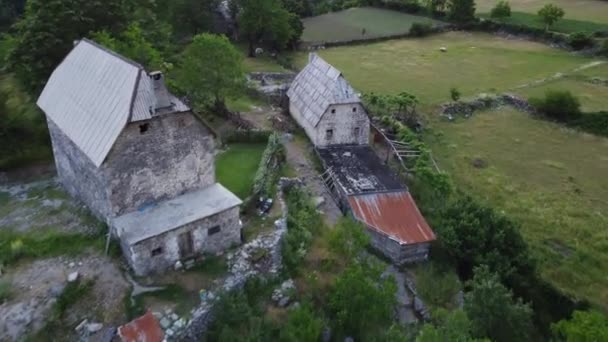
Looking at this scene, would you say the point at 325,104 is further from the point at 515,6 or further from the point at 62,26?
the point at 515,6

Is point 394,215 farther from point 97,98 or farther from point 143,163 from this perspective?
point 97,98

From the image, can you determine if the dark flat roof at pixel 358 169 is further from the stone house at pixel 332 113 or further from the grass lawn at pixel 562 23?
the grass lawn at pixel 562 23

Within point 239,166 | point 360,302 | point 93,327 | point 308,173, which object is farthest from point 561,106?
point 93,327

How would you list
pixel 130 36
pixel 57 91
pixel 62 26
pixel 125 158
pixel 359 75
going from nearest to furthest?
pixel 125 158, pixel 57 91, pixel 62 26, pixel 130 36, pixel 359 75

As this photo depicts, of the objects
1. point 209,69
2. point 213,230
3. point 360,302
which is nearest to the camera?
point 360,302

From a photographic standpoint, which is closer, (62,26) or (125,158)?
(125,158)

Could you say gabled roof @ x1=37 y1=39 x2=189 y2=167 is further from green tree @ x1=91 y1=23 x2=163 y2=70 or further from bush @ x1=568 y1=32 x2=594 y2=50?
bush @ x1=568 y1=32 x2=594 y2=50

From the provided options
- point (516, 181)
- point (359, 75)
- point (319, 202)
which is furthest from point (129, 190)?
point (359, 75)
